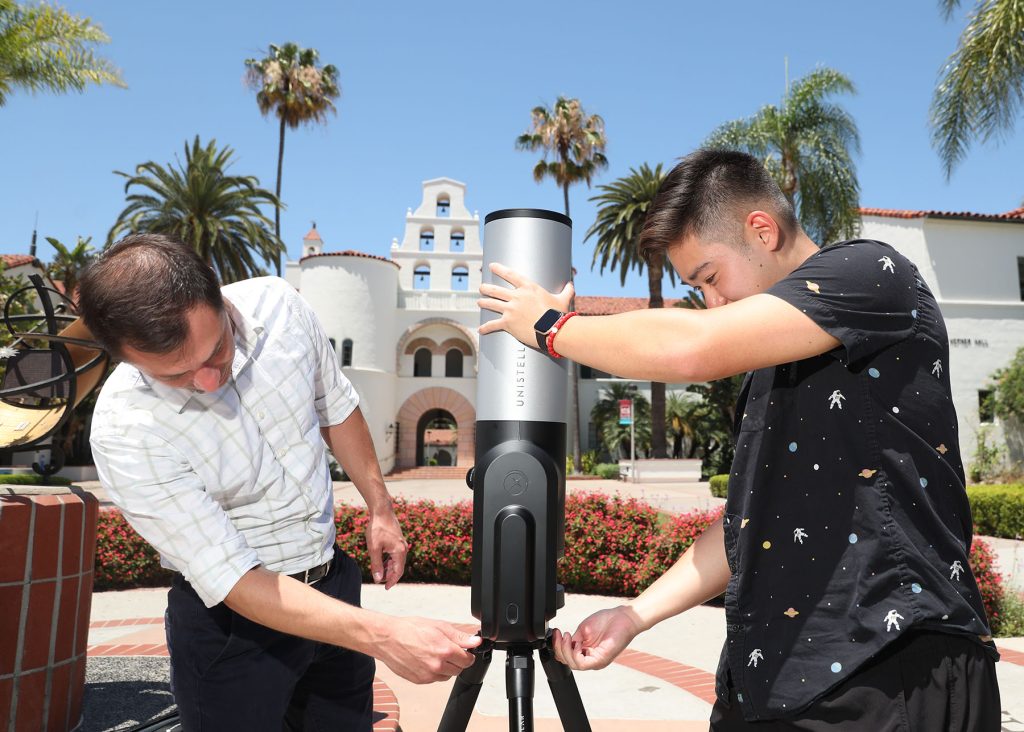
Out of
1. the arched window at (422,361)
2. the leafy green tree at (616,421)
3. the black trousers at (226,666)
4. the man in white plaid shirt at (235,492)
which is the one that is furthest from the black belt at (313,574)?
the arched window at (422,361)

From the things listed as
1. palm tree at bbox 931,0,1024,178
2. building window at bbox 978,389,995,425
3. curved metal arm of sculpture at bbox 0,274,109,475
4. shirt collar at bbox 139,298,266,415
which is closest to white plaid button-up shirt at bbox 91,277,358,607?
shirt collar at bbox 139,298,266,415

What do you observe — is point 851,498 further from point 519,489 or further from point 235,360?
point 235,360

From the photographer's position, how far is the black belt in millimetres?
2127

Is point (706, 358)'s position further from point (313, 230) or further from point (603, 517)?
point (313, 230)

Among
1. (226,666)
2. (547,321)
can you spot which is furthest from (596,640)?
(226,666)

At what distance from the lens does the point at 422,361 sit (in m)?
34.1

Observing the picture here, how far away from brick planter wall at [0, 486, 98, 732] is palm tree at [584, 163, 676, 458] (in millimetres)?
24262

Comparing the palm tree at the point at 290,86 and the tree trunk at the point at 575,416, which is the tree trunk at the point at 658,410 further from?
the palm tree at the point at 290,86

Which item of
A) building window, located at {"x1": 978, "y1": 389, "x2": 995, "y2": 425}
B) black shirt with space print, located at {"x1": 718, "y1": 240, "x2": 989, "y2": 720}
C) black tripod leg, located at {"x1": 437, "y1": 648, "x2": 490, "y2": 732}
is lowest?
black tripod leg, located at {"x1": 437, "y1": 648, "x2": 490, "y2": 732}

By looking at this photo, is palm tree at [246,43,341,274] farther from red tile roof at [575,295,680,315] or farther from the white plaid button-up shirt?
the white plaid button-up shirt

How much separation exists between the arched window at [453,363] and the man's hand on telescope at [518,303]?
32.2 meters

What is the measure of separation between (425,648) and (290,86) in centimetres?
3212

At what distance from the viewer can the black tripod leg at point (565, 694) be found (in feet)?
5.93

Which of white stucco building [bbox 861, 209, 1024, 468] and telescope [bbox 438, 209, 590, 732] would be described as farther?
white stucco building [bbox 861, 209, 1024, 468]
